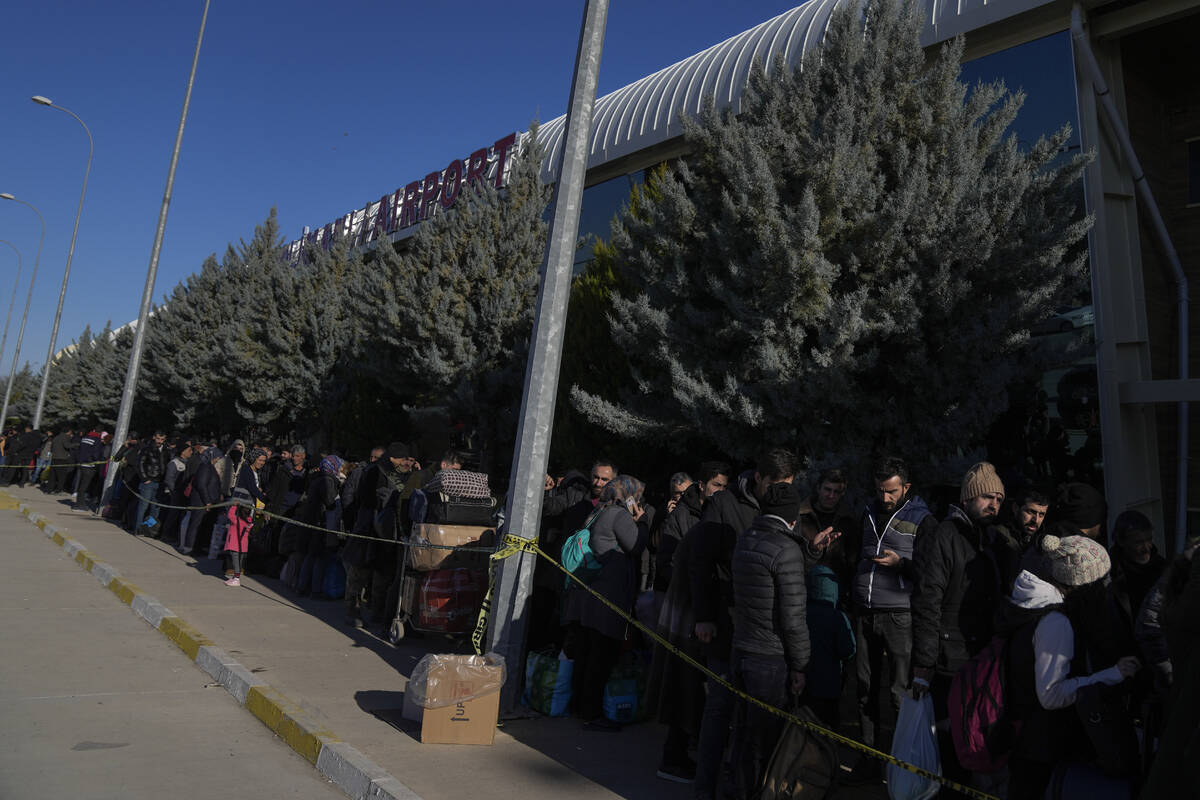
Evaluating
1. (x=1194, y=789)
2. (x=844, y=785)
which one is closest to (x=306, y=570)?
(x=844, y=785)

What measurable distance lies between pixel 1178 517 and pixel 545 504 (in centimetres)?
688

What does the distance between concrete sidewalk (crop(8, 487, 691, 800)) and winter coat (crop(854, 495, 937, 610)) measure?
65.3 inches

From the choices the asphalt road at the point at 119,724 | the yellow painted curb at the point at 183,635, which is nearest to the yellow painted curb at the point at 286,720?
the asphalt road at the point at 119,724

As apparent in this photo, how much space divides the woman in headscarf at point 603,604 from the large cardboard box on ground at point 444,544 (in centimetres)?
186

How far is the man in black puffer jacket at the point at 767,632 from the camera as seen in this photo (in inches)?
170

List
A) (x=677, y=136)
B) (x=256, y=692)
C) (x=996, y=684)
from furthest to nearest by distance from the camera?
1. (x=677, y=136)
2. (x=256, y=692)
3. (x=996, y=684)

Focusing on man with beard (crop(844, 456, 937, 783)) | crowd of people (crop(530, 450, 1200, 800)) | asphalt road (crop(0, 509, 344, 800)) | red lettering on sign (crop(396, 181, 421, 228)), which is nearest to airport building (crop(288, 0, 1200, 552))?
crowd of people (crop(530, 450, 1200, 800))

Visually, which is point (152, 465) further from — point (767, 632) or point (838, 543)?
point (767, 632)

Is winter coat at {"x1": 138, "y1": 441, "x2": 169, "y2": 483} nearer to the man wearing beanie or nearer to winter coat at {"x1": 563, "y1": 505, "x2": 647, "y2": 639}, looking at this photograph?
winter coat at {"x1": 563, "y1": 505, "x2": 647, "y2": 639}

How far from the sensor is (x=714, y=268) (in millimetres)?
8609

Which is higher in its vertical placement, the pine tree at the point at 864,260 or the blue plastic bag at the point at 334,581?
the pine tree at the point at 864,260

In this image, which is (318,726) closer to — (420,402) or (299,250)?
(420,402)

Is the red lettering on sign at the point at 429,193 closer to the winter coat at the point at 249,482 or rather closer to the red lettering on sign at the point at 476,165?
the red lettering on sign at the point at 476,165

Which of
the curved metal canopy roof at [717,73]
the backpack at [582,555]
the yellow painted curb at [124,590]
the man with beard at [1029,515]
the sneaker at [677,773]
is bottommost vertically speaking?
the yellow painted curb at [124,590]
